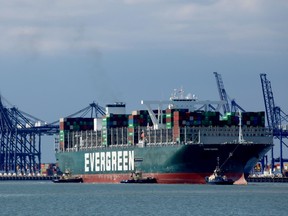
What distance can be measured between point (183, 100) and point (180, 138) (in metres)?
14.2

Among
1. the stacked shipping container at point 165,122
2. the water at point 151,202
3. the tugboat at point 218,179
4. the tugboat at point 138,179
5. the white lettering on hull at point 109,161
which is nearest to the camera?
the water at point 151,202

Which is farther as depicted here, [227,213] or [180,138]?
[180,138]

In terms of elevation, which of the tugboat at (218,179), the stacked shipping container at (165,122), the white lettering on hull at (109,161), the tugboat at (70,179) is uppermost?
the stacked shipping container at (165,122)

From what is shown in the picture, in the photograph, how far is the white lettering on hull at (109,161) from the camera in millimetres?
178750

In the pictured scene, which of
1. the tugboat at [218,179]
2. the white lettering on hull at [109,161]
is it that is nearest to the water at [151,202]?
the tugboat at [218,179]

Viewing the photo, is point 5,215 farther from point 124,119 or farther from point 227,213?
point 124,119

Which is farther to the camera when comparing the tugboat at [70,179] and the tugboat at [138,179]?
the tugboat at [70,179]

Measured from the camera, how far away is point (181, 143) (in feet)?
538

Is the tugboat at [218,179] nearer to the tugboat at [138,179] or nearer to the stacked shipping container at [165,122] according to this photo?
the stacked shipping container at [165,122]

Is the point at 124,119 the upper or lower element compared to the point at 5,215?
upper

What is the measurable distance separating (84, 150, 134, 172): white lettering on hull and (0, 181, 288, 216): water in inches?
1091

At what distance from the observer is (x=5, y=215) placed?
103812 mm

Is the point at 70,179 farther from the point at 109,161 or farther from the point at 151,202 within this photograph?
the point at 151,202

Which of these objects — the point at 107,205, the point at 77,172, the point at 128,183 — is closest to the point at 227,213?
the point at 107,205
